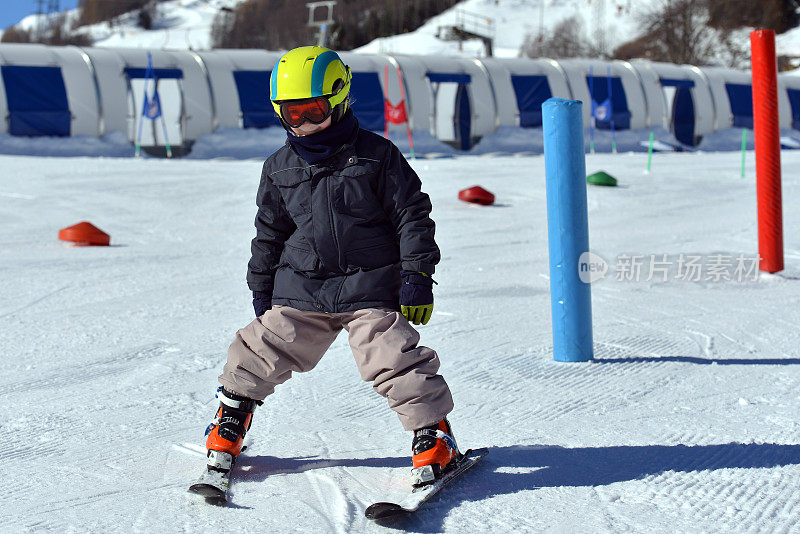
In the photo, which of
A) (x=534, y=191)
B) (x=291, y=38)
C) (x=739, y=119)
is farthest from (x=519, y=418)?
(x=291, y=38)

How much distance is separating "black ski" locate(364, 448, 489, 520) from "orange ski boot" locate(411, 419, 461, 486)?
0.02 meters

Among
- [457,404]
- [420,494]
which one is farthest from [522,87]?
[420,494]

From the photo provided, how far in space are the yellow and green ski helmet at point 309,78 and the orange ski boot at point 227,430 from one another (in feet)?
3.02

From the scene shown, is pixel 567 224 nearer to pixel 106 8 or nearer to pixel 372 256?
pixel 372 256

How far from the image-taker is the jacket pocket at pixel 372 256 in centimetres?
276

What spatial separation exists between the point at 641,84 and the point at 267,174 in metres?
26.5

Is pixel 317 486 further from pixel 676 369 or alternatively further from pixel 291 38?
pixel 291 38

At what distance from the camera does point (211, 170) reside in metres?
14.8

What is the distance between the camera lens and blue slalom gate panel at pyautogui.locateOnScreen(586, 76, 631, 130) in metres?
26.3

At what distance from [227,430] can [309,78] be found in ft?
3.65

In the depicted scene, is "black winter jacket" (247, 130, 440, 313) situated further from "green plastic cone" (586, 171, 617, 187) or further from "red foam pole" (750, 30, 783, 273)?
"green plastic cone" (586, 171, 617, 187)

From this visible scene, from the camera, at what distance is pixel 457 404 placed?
12.1 feet

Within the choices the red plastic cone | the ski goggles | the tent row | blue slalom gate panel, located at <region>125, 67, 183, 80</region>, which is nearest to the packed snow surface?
the ski goggles

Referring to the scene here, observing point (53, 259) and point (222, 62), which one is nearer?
point (53, 259)
